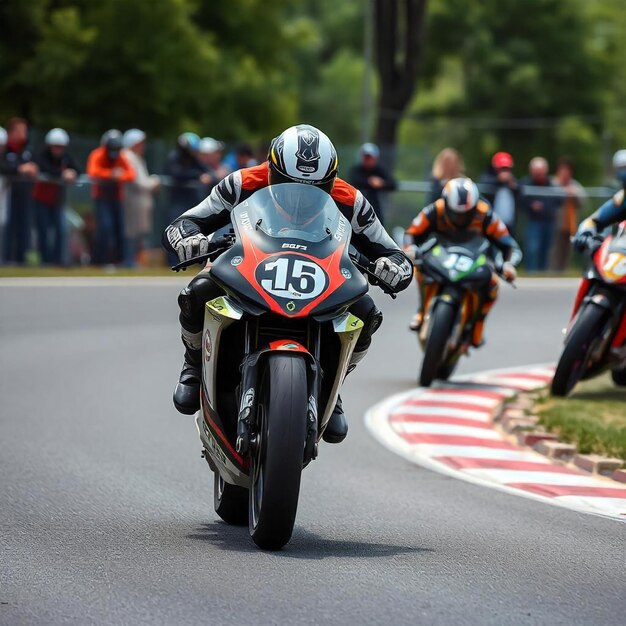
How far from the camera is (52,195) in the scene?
2077 centimetres

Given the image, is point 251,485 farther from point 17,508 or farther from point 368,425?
point 368,425

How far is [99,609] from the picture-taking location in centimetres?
585

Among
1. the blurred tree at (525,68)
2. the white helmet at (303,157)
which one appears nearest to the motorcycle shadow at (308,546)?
the white helmet at (303,157)

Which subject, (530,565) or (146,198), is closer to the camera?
(530,565)

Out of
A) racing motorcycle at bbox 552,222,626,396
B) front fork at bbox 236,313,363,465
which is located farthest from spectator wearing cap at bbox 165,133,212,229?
front fork at bbox 236,313,363,465

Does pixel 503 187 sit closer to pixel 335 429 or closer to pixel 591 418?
pixel 591 418

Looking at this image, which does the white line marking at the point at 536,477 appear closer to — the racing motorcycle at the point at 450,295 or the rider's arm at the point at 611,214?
the rider's arm at the point at 611,214

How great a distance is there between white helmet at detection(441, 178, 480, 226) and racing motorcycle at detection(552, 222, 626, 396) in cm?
165

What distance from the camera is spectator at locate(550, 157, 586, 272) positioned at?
25297 mm

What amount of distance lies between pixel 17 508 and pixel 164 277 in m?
13.6

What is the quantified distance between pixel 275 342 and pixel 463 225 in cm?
711

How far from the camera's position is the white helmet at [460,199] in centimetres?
1355

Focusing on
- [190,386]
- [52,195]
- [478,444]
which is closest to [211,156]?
[52,195]

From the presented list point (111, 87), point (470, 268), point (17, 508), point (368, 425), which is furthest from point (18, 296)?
point (111, 87)
